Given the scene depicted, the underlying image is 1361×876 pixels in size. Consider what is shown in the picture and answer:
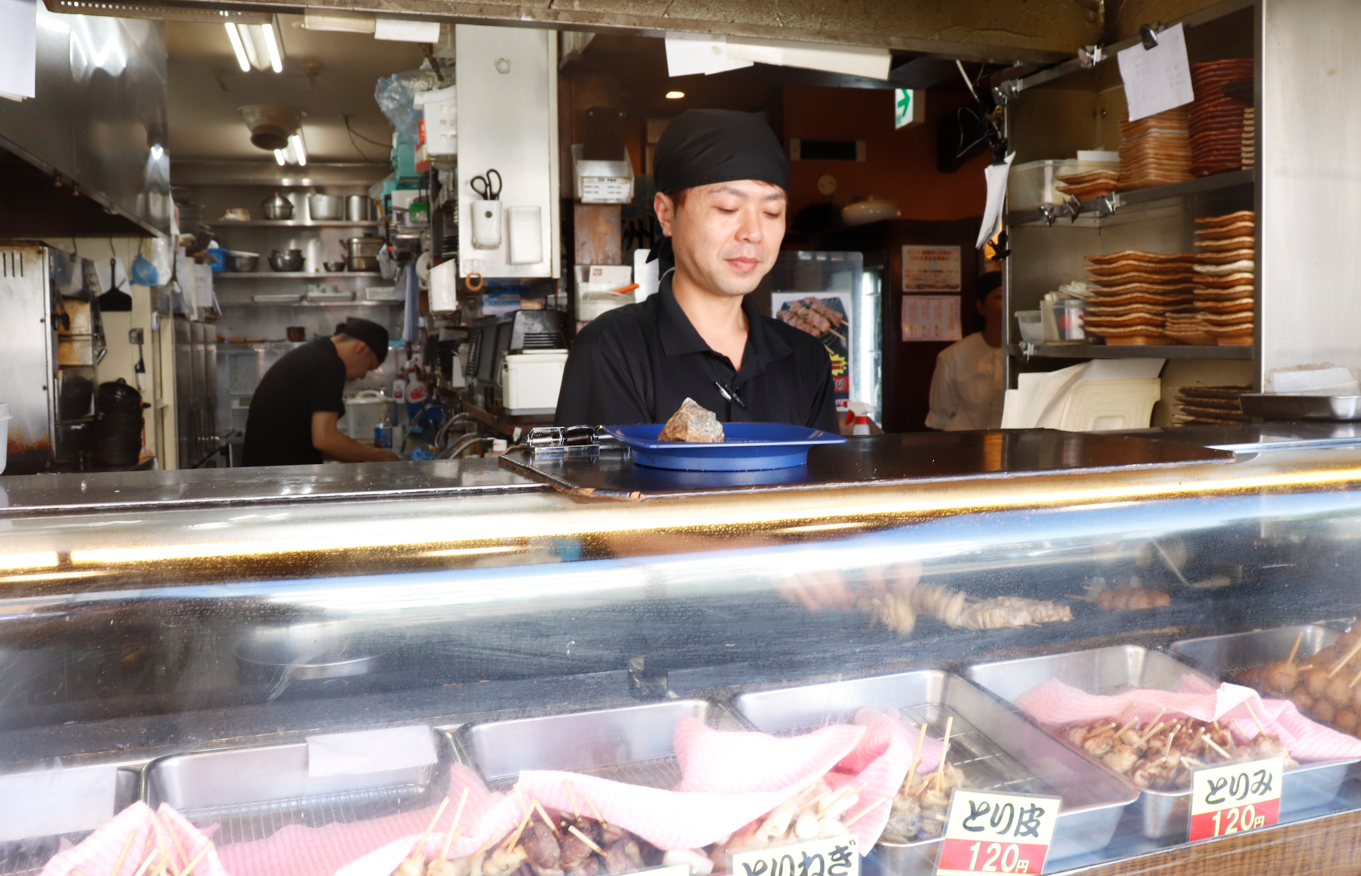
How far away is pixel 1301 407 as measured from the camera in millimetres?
1849

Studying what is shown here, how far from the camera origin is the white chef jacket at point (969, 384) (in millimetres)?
5680

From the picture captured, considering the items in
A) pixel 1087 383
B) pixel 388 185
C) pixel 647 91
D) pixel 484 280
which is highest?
pixel 647 91

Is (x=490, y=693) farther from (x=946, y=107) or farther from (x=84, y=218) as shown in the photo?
(x=946, y=107)

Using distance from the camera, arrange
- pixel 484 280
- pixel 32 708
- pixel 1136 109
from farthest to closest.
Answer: pixel 484 280, pixel 1136 109, pixel 32 708

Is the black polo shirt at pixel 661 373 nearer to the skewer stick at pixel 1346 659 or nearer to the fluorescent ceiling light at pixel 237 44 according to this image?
the skewer stick at pixel 1346 659

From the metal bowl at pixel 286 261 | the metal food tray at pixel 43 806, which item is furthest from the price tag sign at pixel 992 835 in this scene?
the metal bowl at pixel 286 261

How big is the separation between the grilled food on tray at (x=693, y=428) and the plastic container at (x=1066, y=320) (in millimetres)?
1965

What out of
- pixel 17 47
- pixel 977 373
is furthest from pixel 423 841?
pixel 977 373

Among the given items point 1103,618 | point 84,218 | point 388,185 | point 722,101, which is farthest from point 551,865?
point 722,101

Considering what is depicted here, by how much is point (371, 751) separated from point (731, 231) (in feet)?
4.38

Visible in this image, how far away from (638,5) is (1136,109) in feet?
4.44

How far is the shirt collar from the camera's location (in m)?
2.12

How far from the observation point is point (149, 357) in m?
5.93

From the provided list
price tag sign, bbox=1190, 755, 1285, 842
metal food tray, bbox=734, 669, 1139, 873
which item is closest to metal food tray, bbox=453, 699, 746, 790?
→ metal food tray, bbox=734, 669, 1139, 873
